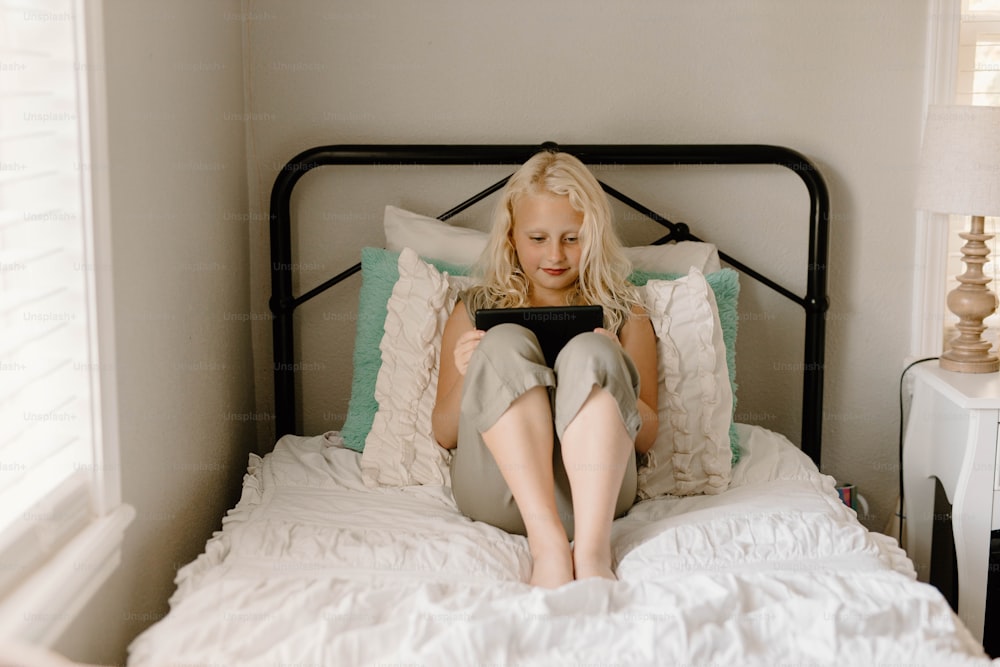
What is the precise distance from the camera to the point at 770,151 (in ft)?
7.72

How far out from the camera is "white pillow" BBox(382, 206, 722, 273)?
2250 mm

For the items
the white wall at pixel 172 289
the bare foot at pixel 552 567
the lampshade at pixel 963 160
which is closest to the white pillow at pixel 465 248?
the white wall at pixel 172 289

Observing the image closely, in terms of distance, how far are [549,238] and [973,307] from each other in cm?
92

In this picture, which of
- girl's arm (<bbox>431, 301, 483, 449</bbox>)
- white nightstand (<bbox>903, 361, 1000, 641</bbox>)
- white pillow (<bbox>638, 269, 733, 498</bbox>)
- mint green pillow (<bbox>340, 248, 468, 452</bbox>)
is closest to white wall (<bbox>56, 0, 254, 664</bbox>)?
mint green pillow (<bbox>340, 248, 468, 452</bbox>)

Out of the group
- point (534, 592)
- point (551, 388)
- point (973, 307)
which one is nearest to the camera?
point (534, 592)

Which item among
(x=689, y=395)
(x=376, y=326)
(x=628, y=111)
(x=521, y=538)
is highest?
(x=628, y=111)

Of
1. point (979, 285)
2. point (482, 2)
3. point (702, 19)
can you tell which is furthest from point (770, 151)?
point (482, 2)

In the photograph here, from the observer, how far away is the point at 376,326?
7.16 feet

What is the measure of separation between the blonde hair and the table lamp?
0.67 meters

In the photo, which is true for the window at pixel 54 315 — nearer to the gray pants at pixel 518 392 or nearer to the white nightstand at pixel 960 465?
the gray pants at pixel 518 392

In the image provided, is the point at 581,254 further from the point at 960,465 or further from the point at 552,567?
the point at 960,465

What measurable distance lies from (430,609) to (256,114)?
141 centimetres

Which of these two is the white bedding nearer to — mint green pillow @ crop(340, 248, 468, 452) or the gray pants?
the gray pants

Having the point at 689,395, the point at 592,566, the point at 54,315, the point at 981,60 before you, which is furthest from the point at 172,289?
the point at 981,60
